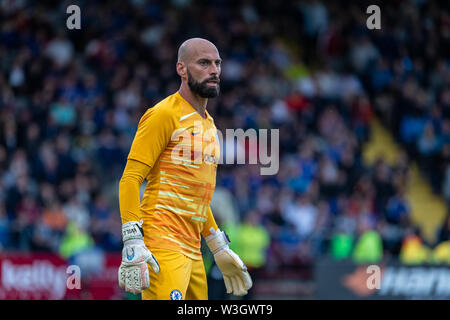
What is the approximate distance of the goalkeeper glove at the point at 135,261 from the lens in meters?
5.44

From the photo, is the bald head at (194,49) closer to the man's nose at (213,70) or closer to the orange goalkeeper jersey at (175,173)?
the man's nose at (213,70)

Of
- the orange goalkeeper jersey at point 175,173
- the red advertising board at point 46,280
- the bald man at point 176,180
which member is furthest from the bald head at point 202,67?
the red advertising board at point 46,280

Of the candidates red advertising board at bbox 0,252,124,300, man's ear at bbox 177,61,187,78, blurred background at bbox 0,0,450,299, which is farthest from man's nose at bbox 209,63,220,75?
red advertising board at bbox 0,252,124,300

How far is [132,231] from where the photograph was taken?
5.58m

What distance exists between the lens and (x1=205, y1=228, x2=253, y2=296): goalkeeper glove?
21.3ft

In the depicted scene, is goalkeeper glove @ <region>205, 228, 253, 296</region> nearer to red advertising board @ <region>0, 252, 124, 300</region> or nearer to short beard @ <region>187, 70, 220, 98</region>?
short beard @ <region>187, 70, 220, 98</region>

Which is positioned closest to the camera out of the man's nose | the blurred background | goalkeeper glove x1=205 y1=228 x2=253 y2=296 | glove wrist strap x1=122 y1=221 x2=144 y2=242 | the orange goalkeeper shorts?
glove wrist strap x1=122 y1=221 x2=144 y2=242

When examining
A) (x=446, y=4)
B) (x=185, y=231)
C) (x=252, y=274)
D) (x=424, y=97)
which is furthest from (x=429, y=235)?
(x=185, y=231)

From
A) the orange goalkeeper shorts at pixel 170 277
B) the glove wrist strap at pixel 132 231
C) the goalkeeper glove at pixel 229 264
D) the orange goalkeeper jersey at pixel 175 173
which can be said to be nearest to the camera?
the glove wrist strap at pixel 132 231

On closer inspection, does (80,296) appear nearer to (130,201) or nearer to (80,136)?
(80,136)

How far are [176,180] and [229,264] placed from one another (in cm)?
95

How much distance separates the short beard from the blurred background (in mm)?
6113

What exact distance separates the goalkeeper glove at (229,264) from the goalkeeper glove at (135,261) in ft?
3.40

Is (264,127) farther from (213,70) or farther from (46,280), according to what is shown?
(213,70)
